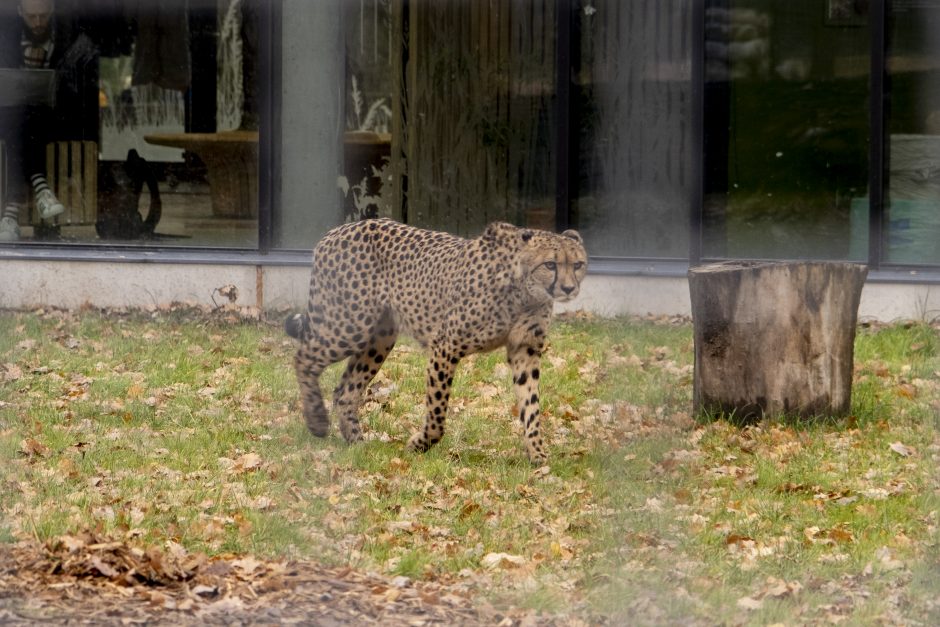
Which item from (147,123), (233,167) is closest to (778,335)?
(233,167)

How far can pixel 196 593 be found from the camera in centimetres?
325

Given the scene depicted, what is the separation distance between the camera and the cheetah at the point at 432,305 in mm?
5043

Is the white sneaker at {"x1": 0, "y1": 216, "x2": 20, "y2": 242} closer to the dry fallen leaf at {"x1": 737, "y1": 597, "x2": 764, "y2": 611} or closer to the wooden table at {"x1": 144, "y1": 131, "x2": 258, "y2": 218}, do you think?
the wooden table at {"x1": 144, "y1": 131, "x2": 258, "y2": 218}

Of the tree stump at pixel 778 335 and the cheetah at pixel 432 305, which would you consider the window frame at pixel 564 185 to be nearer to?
the tree stump at pixel 778 335

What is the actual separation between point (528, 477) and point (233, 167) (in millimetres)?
3827

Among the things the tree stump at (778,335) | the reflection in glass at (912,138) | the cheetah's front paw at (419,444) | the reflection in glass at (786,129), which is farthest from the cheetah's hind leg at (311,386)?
the reflection in glass at (912,138)

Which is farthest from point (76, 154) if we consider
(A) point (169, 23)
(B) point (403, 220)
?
(B) point (403, 220)

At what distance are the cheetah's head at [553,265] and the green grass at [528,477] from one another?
1.89 ft

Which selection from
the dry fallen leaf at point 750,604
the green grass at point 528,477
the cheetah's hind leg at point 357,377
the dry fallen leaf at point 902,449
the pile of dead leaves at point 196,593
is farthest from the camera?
the cheetah's hind leg at point 357,377

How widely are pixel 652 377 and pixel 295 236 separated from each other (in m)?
2.55

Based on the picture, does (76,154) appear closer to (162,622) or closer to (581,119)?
(581,119)

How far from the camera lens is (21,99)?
819 cm

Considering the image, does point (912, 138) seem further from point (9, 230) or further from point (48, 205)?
point (9, 230)

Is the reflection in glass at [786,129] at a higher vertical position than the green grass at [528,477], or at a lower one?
higher
